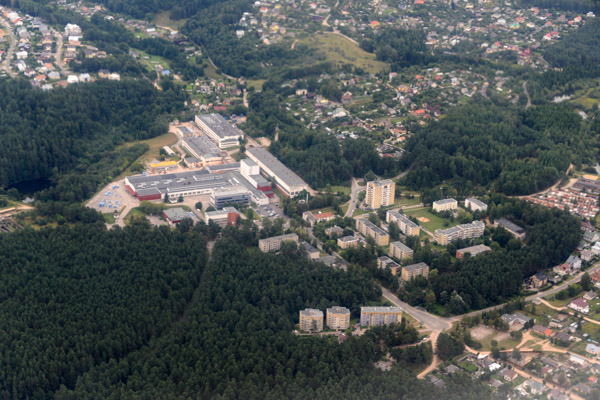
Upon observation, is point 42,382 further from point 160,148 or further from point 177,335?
point 160,148

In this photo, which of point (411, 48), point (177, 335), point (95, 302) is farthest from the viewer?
point (411, 48)

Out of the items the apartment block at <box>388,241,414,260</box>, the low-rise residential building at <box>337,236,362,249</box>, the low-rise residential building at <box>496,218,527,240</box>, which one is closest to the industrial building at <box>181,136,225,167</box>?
the low-rise residential building at <box>337,236,362,249</box>

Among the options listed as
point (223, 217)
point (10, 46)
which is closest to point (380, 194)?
point (223, 217)

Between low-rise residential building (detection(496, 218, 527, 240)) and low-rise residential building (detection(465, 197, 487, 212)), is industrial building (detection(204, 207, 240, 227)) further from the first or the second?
low-rise residential building (detection(496, 218, 527, 240))

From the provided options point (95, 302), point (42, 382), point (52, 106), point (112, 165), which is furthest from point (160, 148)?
point (42, 382)

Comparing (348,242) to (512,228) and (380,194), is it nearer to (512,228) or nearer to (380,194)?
(380,194)
